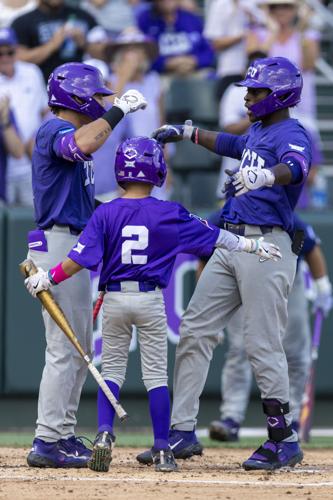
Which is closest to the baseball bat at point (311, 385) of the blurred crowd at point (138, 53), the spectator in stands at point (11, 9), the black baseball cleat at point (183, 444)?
the blurred crowd at point (138, 53)

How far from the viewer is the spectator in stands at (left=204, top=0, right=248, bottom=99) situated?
12195mm

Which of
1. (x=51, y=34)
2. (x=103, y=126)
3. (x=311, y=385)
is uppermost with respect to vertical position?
(x=51, y=34)

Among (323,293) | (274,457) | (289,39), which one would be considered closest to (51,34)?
(289,39)

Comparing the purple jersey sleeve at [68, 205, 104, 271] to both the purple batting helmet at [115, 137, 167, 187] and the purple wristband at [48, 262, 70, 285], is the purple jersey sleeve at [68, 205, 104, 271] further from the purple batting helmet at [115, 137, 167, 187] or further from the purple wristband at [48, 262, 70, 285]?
the purple batting helmet at [115, 137, 167, 187]

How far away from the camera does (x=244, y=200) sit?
22.4 feet

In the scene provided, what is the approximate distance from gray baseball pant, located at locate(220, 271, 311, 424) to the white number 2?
286cm

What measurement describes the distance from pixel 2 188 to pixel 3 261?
84 centimetres

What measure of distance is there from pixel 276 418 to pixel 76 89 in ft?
6.99

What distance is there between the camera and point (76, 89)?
6.66 metres

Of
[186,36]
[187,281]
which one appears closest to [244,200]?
[187,281]

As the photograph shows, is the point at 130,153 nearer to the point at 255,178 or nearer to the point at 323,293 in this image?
the point at 255,178

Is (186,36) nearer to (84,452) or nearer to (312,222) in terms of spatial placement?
(312,222)

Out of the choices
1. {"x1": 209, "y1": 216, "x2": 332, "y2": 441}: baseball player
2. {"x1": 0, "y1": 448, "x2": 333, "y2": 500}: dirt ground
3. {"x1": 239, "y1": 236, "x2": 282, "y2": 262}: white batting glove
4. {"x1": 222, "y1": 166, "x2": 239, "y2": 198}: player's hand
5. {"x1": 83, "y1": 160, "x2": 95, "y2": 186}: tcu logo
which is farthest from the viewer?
{"x1": 209, "y1": 216, "x2": 332, "y2": 441}: baseball player

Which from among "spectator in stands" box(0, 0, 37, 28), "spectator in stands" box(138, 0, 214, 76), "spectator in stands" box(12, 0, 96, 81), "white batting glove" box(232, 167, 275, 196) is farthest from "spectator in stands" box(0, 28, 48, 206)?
"white batting glove" box(232, 167, 275, 196)
